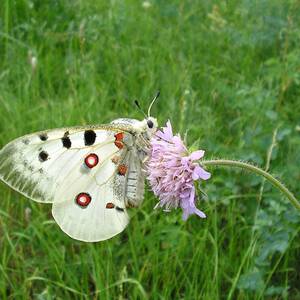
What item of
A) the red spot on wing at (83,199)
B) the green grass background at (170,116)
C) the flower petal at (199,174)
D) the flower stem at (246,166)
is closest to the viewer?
the flower stem at (246,166)

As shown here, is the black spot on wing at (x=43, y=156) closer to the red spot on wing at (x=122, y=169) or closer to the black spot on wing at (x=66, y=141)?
the black spot on wing at (x=66, y=141)

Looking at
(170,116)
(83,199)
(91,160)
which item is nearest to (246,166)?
(91,160)

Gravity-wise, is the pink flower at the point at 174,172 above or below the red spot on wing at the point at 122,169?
above

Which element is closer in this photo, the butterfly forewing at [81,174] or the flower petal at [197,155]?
the flower petal at [197,155]

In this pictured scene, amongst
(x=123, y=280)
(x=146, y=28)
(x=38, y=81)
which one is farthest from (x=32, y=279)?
(x=146, y=28)

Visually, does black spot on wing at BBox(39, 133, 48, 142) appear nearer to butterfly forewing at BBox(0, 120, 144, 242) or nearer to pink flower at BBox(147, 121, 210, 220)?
butterfly forewing at BBox(0, 120, 144, 242)

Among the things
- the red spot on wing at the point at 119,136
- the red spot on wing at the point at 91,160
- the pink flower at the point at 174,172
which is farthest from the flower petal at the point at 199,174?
the red spot on wing at the point at 91,160

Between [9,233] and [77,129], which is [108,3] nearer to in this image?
[9,233]

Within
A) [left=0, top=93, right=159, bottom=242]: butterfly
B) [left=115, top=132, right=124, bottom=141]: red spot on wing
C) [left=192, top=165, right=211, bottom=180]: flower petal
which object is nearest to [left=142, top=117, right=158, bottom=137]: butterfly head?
[left=0, top=93, right=159, bottom=242]: butterfly

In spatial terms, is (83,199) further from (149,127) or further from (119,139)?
(149,127)
